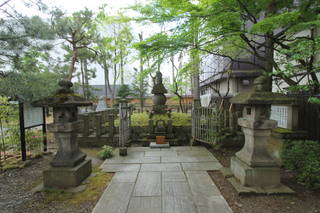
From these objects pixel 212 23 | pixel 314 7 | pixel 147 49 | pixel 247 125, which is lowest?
pixel 247 125

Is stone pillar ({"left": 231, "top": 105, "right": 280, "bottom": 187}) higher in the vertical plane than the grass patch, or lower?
higher

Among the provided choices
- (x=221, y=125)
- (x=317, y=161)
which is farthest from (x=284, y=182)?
(x=221, y=125)

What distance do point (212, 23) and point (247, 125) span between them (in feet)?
9.03

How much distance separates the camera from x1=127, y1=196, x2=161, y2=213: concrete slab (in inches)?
101

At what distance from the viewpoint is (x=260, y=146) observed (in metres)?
3.22

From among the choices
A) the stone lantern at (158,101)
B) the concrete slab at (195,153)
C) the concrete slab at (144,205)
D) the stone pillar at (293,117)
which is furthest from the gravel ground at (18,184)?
the stone pillar at (293,117)

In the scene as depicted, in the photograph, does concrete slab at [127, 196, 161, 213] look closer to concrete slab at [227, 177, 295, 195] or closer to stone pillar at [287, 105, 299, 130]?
concrete slab at [227, 177, 295, 195]

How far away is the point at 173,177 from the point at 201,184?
2.17 ft

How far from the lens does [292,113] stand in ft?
14.2

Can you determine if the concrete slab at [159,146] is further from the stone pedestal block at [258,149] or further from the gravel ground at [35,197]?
the stone pedestal block at [258,149]

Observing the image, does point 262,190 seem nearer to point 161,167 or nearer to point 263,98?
point 263,98

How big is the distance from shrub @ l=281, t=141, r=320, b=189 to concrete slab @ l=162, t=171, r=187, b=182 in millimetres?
2471

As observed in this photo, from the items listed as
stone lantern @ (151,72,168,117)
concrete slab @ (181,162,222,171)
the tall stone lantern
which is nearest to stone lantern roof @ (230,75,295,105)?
concrete slab @ (181,162,222,171)

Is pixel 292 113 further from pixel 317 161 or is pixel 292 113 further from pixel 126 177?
pixel 126 177
